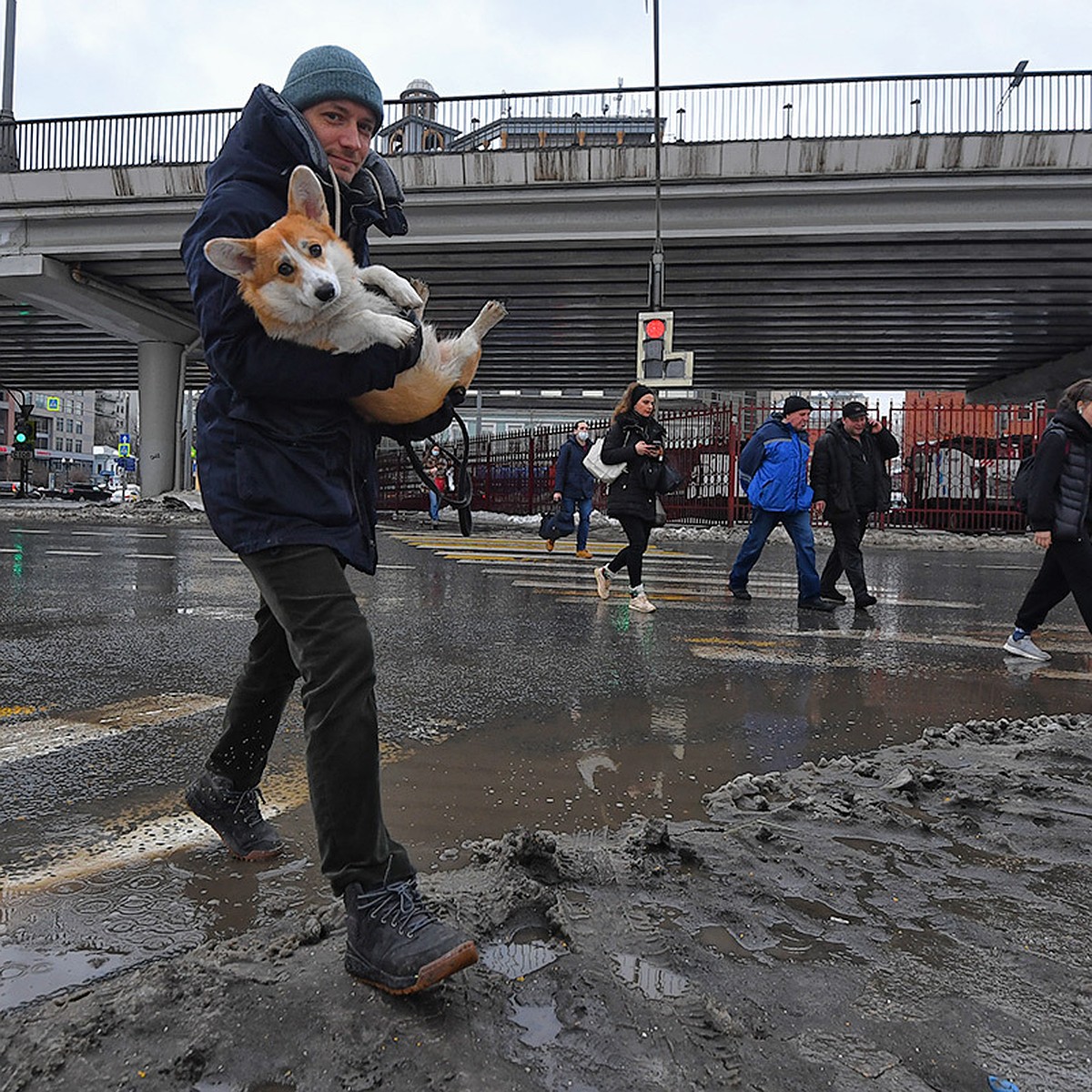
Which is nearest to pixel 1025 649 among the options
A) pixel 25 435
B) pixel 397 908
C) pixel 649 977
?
pixel 649 977

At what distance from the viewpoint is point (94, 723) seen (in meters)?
4.32

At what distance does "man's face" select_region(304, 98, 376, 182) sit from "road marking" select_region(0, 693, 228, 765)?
270cm

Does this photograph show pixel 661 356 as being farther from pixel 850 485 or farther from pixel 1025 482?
pixel 1025 482

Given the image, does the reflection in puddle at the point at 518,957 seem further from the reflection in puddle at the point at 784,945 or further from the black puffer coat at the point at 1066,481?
the black puffer coat at the point at 1066,481

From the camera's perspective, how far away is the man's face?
2434 millimetres

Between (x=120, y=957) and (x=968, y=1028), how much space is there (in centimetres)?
185

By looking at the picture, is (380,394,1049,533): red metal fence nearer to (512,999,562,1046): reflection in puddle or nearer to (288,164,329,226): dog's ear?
(288,164,329,226): dog's ear

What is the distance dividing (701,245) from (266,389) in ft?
62.2

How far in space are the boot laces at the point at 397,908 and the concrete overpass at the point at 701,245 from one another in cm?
1865

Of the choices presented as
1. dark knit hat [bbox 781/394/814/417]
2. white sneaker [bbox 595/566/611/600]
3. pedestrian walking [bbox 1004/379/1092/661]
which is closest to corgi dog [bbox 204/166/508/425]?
pedestrian walking [bbox 1004/379/1092/661]

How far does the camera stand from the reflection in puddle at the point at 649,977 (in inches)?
80.3

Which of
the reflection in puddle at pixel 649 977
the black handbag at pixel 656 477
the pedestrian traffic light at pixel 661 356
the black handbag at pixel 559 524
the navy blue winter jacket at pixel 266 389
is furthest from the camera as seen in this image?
the pedestrian traffic light at pixel 661 356

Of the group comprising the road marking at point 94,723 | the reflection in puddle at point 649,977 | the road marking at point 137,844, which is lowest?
the road marking at point 137,844

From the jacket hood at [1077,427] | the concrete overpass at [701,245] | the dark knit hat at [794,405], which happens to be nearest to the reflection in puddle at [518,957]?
the jacket hood at [1077,427]
